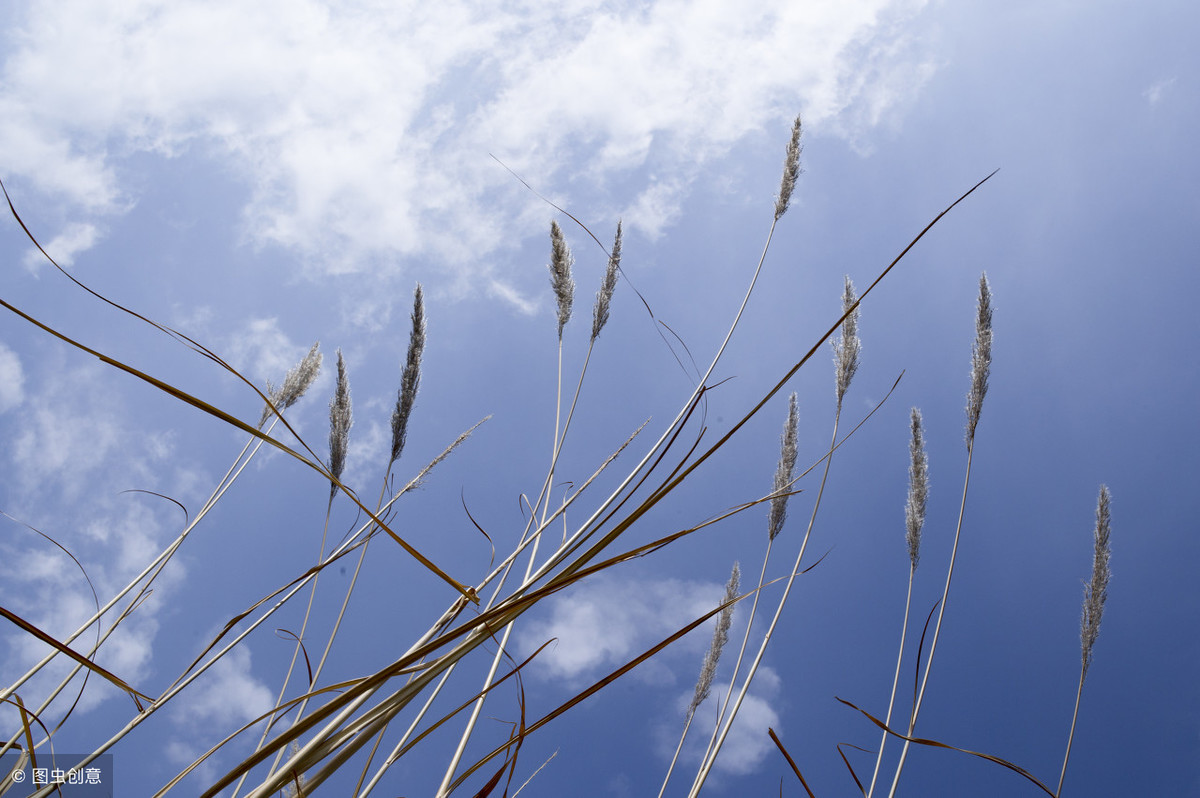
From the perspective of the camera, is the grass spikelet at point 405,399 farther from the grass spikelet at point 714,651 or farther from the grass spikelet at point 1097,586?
the grass spikelet at point 1097,586

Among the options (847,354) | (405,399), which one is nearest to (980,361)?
(847,354)

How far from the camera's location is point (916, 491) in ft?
9.80

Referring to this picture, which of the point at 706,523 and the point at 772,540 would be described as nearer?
the point at 706,523

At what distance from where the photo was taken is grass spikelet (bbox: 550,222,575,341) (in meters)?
2.47

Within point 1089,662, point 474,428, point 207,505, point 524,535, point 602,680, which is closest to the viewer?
point 602,680

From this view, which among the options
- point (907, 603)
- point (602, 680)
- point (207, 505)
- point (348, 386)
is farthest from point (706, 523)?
point (907, 603)

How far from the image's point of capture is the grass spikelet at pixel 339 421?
7.76 feet

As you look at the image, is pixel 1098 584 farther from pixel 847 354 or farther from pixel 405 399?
pixel 405 399

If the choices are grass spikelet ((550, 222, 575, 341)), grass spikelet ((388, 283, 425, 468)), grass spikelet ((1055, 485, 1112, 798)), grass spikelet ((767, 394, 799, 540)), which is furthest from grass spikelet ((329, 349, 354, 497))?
grass spikelet ((1055, 485, 1112, 798))

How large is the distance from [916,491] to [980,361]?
0.64 m

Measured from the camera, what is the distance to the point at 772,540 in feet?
9.43

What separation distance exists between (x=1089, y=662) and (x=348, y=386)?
330 cm

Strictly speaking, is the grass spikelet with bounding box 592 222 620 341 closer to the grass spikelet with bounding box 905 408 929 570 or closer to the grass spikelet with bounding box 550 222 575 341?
the grass spikelet with bounding box 550 222 575 341

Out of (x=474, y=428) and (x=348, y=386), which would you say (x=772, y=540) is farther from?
(x=348, y=386)
